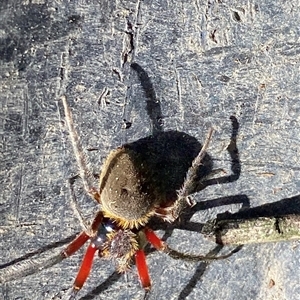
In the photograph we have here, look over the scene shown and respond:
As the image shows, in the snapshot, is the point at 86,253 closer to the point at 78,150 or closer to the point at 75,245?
the point at 75,245

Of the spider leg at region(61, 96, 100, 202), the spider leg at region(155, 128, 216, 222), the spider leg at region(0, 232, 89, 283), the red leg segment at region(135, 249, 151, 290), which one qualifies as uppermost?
the spider leg at region(61, 96, 100, 202)

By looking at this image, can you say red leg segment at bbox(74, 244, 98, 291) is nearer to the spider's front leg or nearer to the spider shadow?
the spider's front leg

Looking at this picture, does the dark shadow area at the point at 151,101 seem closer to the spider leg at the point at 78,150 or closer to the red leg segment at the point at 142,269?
the spider leg at the point at 78,150

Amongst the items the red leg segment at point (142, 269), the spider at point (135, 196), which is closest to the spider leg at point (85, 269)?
the spider at point (135, 196)

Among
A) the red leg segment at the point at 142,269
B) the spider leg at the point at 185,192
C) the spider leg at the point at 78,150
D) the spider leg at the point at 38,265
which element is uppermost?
the spider leg at the point at 78,150

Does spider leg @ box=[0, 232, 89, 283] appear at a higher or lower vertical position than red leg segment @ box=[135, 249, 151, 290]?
higher

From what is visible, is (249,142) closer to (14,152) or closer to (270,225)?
(270,225)

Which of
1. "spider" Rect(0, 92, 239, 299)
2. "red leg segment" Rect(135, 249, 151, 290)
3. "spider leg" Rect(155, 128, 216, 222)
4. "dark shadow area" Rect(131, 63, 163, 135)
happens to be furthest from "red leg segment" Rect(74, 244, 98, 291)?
"dark shadow area" Rect(131, 63, 163, 135)

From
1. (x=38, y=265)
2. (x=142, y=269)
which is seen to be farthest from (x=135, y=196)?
(x=38, y=265)
